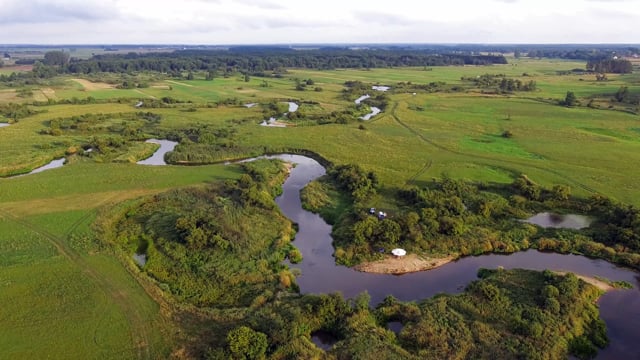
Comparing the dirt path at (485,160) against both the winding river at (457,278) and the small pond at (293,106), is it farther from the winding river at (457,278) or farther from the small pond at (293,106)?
the small pond at (293,106)

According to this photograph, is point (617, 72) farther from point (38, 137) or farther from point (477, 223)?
point (38, 137)

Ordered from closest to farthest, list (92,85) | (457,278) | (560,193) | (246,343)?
1. (246,343)
2. (457,278)
3. (560,193)
4. (92,85)

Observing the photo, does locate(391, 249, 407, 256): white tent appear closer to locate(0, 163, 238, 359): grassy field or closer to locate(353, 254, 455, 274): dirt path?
locate(353, 254, 455, 274): dirt path

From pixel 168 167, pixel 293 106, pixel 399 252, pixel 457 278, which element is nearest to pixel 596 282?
pixel 457 278

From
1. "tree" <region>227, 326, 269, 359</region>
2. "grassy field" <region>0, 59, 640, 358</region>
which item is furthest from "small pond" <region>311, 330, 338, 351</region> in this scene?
"grassy field" <region>0, 59, 640, 358</region>

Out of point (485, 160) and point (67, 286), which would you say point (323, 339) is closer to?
point (67, 286)

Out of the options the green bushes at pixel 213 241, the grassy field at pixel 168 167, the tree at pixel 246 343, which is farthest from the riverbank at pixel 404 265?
the tree at pixel 246 343

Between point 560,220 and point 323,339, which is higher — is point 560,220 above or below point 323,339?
above
